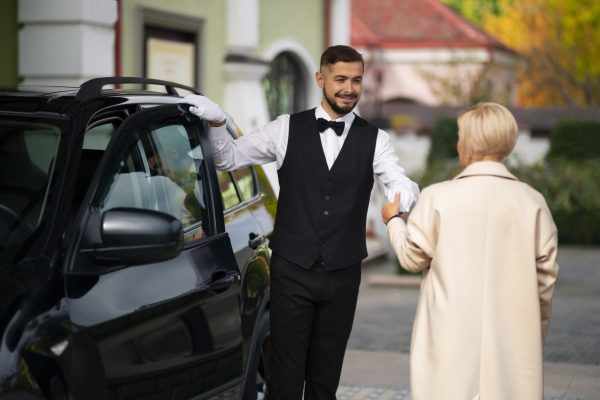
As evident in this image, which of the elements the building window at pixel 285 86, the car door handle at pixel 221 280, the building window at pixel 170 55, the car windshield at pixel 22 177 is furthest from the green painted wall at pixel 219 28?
the car windshield at pixel 22 177

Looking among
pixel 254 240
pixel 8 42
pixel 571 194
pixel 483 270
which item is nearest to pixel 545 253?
pixel 483 270

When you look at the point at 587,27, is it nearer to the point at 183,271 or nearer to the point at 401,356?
the point at 401,356

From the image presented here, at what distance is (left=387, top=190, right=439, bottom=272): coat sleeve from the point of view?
4.26m

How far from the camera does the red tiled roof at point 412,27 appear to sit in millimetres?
45350

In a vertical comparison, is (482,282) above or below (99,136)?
below

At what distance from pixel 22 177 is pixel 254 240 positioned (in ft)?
4.88

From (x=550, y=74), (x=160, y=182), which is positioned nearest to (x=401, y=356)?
(x=160, y=182)

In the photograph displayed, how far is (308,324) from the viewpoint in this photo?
5035 millimetres

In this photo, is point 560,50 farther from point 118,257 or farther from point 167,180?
point 118,257

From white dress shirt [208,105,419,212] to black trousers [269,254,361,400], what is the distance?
41 centimetres

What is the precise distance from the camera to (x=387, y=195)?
4.94 m

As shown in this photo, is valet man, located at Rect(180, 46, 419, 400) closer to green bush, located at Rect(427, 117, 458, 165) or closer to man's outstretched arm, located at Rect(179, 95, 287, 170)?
man's outstretched arm, located at Rect(179, 95, 287, 170)

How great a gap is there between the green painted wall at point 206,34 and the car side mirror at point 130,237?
326 inches

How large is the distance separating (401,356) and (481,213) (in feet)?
16.2
